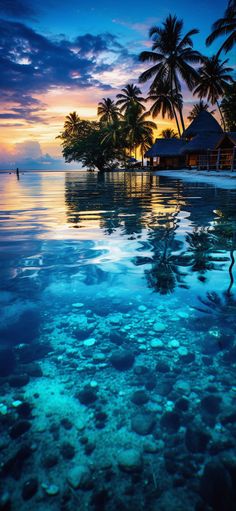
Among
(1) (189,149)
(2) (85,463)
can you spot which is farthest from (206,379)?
(1) (189,149)

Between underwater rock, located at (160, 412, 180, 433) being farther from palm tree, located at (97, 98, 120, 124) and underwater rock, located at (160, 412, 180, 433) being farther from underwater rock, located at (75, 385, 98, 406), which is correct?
palm tree, located at (97, 98, 120, 124)

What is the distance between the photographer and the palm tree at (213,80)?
36000 mm

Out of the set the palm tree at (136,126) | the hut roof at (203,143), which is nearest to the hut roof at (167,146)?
the palm tree at (136,126)

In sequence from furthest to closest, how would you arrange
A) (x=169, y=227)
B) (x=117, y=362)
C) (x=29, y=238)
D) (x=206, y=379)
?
1. (x=169, y=227)
2. (x=29, y=238)
3. (x=117, y=362)
4. (x=206, y=379)

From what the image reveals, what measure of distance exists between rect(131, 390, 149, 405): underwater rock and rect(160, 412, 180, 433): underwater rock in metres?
0.13

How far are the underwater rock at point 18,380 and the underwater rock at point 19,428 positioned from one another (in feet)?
0.88

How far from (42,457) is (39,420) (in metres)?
0.20

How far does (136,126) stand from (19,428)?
4795 centimetres

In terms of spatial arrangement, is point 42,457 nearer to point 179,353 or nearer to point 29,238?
point 179,353

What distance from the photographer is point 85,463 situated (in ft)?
3.94

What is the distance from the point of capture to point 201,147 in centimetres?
2992

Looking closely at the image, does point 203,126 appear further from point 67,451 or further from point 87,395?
point 67,451

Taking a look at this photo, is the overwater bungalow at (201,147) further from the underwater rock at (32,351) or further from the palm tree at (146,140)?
the underwater rock at (32,351)

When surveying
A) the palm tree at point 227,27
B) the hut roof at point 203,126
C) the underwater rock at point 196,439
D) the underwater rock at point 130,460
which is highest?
the palm tree at point 227,27
